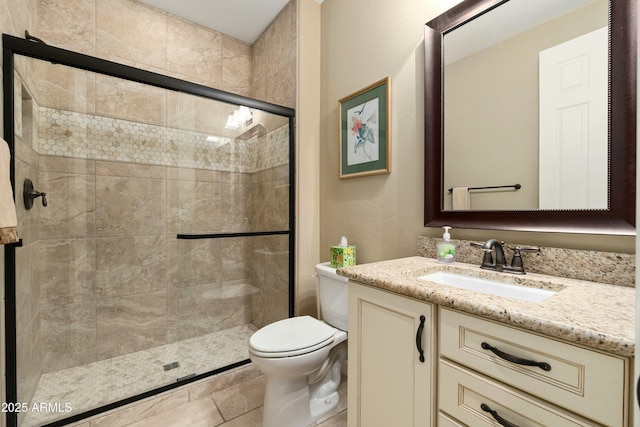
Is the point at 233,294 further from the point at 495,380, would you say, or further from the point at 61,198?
the point at 495,380

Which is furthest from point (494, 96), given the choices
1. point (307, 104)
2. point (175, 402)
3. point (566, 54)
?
point (175, 402)

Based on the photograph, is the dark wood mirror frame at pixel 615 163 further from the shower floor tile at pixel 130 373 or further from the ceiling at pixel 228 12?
the shower floor tile at pixel 130 373

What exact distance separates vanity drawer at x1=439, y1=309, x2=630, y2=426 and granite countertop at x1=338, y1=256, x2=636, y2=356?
0.09 ft

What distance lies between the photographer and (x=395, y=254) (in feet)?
5.13

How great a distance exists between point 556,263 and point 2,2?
244 cm

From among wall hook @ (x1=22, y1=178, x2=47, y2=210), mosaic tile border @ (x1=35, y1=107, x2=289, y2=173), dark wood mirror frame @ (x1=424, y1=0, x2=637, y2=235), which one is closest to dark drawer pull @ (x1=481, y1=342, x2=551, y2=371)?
dark wood mirror frame @ (x1=424, y1=0, x2=637, y2=235)

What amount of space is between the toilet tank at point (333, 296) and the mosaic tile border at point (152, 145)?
950 mm

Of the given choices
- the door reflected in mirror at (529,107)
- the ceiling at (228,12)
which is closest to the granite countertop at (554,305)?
the door reflected in mirror at (529,107)

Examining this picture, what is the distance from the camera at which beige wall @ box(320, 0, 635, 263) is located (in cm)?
144

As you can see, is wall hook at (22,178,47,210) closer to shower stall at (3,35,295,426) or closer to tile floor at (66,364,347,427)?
shower stall at (3,35,295,426)

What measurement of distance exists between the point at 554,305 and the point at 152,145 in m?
2.38

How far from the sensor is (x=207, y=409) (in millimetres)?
1557

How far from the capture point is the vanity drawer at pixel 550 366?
0.51 metres

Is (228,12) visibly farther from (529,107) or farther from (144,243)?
(529,107)
